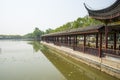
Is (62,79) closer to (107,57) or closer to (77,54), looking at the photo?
(107,57)

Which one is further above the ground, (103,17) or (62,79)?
(103,17)

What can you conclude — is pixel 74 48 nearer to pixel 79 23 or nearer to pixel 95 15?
pixel 95 15

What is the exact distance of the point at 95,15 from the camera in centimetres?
1242

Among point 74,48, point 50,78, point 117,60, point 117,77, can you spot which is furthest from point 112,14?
point 74,48

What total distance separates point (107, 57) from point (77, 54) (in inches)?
251

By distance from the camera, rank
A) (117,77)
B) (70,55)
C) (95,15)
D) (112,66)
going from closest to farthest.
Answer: (117,77), (112,66), (95,15), (70,55)

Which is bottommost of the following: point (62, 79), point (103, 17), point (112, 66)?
point (62, 79)

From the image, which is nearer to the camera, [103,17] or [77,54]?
[103,17]

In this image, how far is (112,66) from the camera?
10016 mm

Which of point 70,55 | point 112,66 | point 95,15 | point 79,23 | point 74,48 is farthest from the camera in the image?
point 79,23

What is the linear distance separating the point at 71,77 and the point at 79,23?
34672 mm

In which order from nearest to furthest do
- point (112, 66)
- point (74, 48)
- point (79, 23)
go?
point (112, 66) < point (74, 48) < point (79, 23)

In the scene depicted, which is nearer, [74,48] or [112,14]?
[112,14]

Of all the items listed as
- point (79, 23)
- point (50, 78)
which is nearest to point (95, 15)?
point (50, 78)
